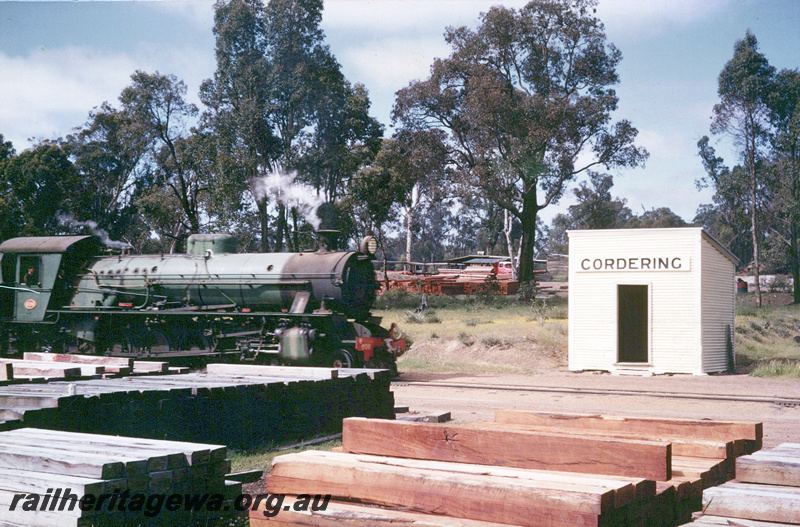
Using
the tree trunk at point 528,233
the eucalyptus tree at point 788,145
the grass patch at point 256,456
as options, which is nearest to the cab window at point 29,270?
the grass patch at point 256,456

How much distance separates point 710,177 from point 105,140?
144 ft

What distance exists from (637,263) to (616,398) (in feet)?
20.5

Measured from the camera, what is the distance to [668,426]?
4117mm

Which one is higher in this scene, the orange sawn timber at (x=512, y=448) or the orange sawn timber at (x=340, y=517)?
the orange sawn timber at (x=512, y=448)

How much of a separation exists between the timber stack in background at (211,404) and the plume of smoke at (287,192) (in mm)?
27710

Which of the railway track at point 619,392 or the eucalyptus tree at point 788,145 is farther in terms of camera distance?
the eucalyptus tree at point 788,145

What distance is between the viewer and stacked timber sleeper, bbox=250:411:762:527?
2.66 meters

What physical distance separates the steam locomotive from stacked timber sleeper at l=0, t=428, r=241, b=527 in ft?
34.9

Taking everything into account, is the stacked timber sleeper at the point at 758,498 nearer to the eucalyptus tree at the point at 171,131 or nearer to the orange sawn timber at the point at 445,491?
the orange sawn timber at the point at 445,491

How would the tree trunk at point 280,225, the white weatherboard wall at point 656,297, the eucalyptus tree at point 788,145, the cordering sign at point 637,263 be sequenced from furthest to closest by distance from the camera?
the eucalyptus tree at point 788,145
the tree trunk at point 280,225
the cordering sign at point 637,263
the white weatherboard wall at point 656,297

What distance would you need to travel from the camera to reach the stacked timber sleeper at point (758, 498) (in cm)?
277

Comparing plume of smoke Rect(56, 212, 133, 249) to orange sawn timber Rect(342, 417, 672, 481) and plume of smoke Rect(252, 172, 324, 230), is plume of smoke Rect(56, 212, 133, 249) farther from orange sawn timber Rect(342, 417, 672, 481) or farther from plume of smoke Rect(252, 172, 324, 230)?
orange sawn timber Rect(342, 417, 672, 481)

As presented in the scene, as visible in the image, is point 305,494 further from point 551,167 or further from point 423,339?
point 551,167

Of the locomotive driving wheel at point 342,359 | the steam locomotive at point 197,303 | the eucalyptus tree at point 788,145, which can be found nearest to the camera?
the locomotive driving wheel at point 342,359
